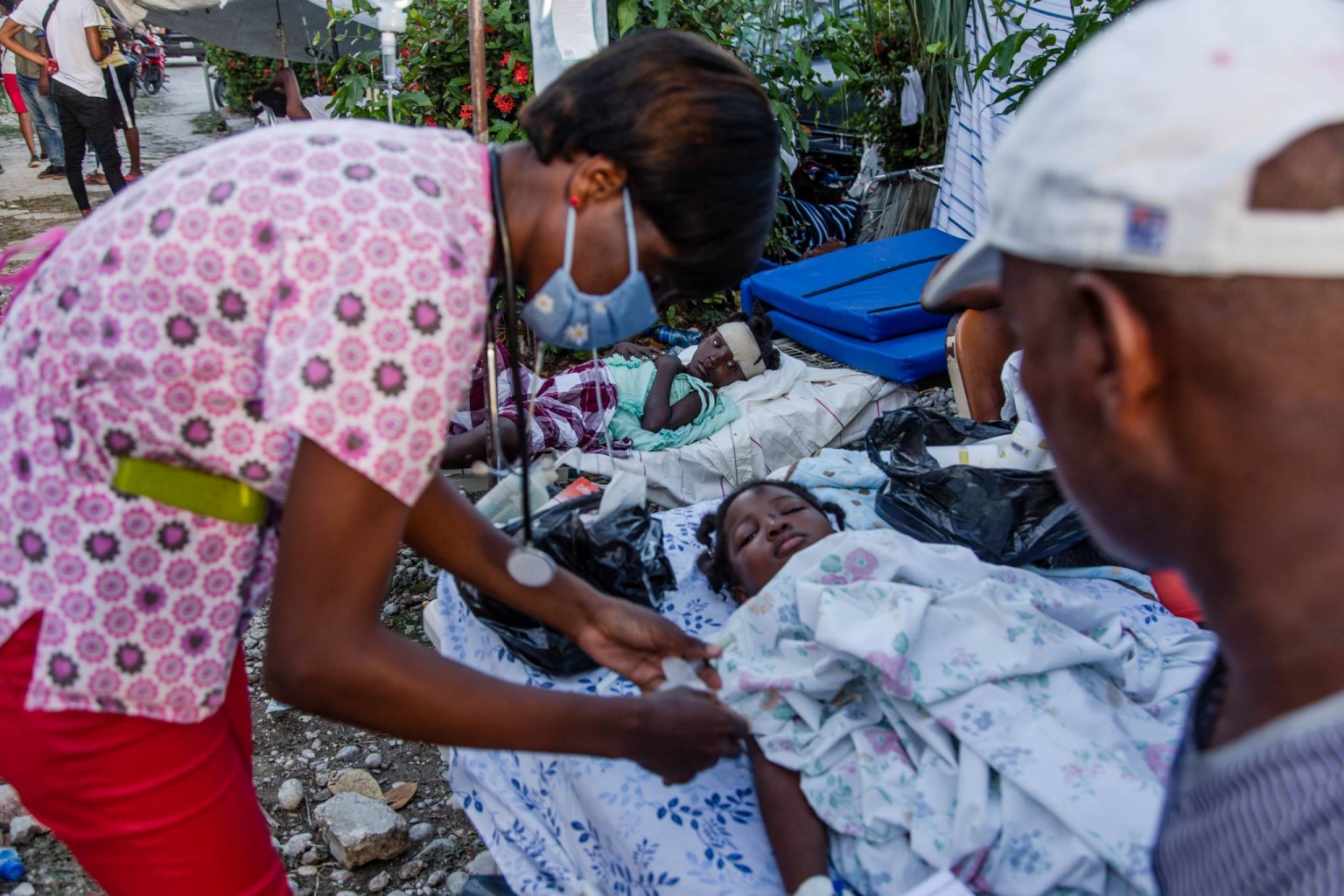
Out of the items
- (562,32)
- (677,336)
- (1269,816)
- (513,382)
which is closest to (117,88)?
(677,336)

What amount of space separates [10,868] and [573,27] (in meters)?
3.70

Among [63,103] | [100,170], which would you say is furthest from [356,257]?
[100,170]

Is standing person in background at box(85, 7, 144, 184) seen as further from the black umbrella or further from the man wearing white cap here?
the man wearing white cap

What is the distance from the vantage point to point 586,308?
4.97ft

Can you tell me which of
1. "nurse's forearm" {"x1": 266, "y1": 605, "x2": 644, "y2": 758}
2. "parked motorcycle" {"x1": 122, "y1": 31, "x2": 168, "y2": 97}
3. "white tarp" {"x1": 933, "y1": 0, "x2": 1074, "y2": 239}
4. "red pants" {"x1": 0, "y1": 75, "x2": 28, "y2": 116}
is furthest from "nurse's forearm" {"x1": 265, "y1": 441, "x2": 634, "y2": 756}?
"parked motorcycle" {"x1": 122, "y1": 31, "x2": 168, "y2": 97}

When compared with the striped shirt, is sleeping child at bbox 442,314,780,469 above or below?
below

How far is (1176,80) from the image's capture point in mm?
732

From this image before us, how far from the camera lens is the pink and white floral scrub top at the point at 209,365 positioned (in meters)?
1.15

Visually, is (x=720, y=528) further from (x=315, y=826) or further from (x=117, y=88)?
(x=117, y=88)

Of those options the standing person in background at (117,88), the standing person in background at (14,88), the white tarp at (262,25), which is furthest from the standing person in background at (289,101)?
the standing person in background at (14,88)

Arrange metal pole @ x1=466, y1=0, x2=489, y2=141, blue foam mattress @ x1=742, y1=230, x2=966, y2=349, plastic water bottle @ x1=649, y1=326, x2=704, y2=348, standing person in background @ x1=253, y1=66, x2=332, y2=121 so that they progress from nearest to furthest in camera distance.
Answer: metal pole @ x1=466, y1=0, x2=489, y2=141 < blue foam mattress @ x1=742, y1=230, x2=966, y2=349 < plastic water bottle @ x1=649, y1=326, x2=704, y2=348 < standing person in background @ x1=253, y1=66, x2=332, y2=121

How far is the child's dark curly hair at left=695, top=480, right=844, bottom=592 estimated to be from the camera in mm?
2908

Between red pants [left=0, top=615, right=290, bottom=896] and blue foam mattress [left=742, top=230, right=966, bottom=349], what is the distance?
4.01 metres

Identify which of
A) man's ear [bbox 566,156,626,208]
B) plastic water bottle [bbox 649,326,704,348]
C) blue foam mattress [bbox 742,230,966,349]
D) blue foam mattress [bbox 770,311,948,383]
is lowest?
plastic water bottle [bbox 649,326,704,348]
